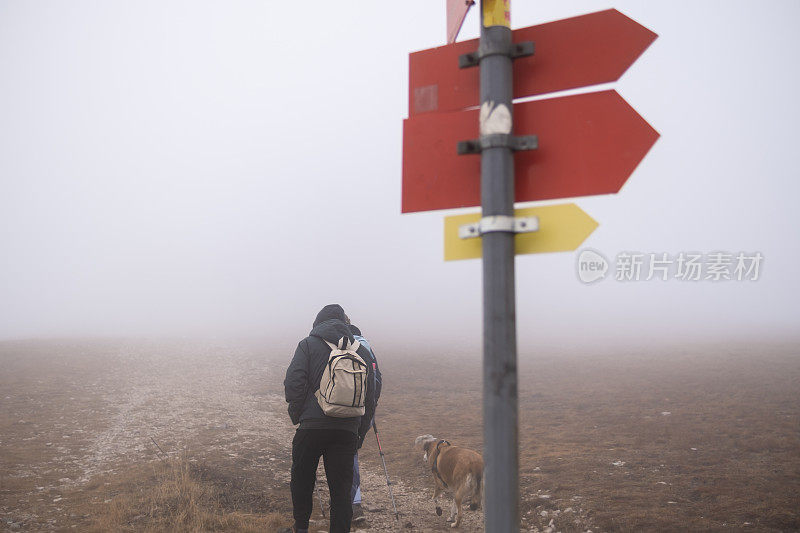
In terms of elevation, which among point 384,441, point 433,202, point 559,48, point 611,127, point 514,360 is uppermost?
point 559,48

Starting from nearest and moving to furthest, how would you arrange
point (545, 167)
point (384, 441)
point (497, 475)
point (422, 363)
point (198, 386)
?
point (497, 475) → point (545, 167) → point (384, 441) → point (198, 386) → point (422, 363)

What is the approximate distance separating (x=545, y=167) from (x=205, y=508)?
6461mm

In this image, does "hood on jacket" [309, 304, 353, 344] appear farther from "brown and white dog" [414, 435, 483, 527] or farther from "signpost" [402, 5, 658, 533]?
"signpost" [402, 5, 658, 533]

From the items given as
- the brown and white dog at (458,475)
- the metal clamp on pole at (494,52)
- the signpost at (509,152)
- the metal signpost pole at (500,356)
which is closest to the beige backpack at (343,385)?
the brown and white dog at (458,475)

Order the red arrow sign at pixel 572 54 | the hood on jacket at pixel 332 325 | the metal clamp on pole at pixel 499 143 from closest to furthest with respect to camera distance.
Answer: the metal clamp on pole at pixel 499 143
the red arrow sign at pixel 572 54
the hood on jacket at pixel 332 325

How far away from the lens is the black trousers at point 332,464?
4.86m

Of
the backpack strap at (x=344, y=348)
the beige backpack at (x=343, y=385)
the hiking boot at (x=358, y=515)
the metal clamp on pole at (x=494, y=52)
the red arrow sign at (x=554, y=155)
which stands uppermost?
the metal clamp on pole at (x=494, y=52)

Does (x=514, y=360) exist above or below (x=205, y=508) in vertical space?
above

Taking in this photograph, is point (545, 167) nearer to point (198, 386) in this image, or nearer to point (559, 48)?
point (559, 48)

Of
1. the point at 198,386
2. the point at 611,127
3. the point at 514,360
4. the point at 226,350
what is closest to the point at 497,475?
the point at 514,360

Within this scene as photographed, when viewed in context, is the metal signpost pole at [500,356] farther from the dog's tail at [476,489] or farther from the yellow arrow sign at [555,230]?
the dog's tail at [476,489]

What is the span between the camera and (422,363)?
81.6 feet

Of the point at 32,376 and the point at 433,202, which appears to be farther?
the point at 32,376

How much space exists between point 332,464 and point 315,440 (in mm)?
295
